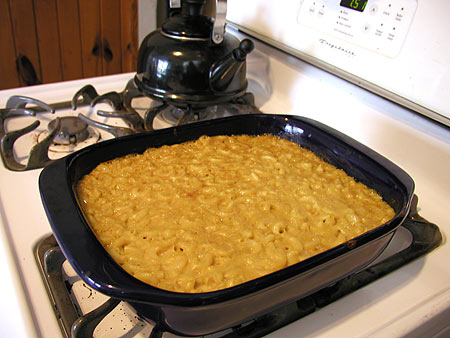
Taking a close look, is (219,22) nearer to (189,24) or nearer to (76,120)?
(189,24)

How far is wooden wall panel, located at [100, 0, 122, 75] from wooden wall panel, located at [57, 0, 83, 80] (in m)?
0.13

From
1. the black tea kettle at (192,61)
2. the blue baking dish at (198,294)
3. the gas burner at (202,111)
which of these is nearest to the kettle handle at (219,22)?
the black tea kettle at (192,61)

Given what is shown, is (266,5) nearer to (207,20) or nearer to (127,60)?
(207,20)

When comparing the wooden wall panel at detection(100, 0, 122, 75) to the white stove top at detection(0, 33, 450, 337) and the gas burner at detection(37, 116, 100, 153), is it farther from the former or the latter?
the gas burner at detection(37, 116, 100, 153)

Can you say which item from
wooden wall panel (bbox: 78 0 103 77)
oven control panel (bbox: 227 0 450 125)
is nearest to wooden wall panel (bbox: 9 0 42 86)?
wooden wall panel (bbox: 78 0 103 77)

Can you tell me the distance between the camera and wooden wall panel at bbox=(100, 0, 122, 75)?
1.96 m

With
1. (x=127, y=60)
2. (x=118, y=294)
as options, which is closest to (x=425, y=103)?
(x=118, y=294)

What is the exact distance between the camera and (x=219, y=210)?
2.07 ft

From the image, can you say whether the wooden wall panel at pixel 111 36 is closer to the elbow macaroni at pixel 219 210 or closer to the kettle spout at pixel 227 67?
the kettle spout at pixel 227 67

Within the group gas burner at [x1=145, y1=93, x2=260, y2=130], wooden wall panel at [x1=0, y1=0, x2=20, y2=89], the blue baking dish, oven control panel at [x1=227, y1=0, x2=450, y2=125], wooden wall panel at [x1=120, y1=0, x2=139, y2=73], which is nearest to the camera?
the blue baking dish

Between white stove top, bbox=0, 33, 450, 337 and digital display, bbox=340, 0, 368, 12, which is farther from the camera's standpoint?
digital display, bbox=340, 0, 368, 12

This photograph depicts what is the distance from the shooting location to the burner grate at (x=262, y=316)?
49 cm

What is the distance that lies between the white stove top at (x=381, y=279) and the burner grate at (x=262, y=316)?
1cm

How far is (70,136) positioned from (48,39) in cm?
127
